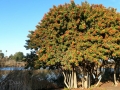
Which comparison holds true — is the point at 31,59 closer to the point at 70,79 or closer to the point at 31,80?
the point at 31,80

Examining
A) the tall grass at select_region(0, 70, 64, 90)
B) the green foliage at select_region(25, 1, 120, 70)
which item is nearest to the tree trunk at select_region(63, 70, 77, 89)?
the tall grass at select_region(0, 70, 64, 90)

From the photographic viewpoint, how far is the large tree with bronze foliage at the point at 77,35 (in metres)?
15.5

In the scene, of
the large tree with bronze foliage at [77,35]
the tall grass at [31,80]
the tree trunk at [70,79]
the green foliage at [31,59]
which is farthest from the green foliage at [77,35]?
the tree trunk at [70,79]

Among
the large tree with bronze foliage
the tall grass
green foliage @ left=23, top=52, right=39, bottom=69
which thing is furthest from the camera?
green foliage @ left=23, top=52, right=39, bottom=69

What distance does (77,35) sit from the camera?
1597 cm

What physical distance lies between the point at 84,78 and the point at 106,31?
413 cm

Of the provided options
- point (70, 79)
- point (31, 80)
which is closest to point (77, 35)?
point (70, 79)

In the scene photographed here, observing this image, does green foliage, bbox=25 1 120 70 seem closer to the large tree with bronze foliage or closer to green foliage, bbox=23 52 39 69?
the large tree with bronze foliage

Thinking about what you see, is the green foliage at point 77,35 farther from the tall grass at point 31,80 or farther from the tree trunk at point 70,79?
the tree trunk at point 70,79

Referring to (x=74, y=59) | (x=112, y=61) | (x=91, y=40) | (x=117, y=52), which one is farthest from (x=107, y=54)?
(x=112, y=61)

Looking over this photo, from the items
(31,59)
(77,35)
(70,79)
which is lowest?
(70,79)

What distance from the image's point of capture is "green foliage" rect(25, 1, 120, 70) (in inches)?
609

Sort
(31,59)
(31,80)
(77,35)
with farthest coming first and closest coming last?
(31,59) < (31,80) < (77,35)

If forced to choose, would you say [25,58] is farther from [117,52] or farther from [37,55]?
[117,52]
